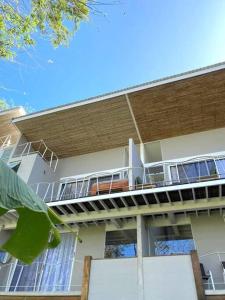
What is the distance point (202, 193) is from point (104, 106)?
526cm

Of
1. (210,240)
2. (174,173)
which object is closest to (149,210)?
(210,240)

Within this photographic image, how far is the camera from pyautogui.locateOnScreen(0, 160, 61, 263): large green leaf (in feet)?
3.68

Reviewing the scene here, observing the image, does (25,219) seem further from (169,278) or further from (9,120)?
(9,120)

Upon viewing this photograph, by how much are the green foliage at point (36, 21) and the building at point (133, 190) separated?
4.10 meters

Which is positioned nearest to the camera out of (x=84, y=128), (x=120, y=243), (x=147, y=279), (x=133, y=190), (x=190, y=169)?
(x=147, y=279)

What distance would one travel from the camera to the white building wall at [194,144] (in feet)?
31.4

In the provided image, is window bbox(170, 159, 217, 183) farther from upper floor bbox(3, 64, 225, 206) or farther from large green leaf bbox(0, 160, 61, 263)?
large green leaf bbox(0, 160, 61, 263)

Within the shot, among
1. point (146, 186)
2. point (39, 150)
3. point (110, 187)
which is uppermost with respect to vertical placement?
point (39, 150)

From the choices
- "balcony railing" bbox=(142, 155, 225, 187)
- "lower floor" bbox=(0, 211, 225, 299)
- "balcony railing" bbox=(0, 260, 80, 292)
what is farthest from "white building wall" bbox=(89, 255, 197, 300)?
"balcony railing" bbox=(142, 155, 225, 187)

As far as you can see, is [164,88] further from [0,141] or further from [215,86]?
[0,141]

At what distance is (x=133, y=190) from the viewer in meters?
6.80

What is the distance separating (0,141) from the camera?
527 inches

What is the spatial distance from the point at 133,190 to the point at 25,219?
18.1 feet

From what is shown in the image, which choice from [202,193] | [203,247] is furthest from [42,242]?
[203,247]
